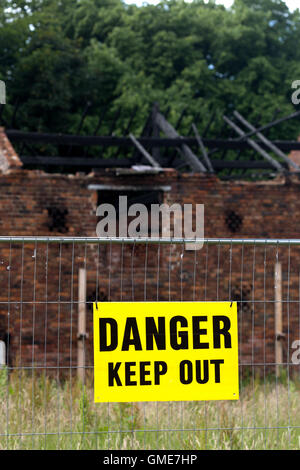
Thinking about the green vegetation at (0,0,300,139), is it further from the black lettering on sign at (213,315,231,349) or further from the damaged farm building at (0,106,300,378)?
the black lettering on sign at (213,315,231,349)

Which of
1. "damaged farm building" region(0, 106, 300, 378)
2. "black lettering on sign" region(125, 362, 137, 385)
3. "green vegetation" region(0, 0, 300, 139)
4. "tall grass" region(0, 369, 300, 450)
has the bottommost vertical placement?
"tall grass" region(0, 369, 300, 450)

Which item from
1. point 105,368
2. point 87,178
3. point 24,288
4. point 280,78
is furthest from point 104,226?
point 280,78

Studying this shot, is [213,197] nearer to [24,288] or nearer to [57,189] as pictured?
[57,189]

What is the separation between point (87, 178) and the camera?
412 inches

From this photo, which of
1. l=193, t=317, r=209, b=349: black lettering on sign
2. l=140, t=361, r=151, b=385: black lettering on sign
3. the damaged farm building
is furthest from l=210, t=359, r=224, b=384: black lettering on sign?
the damaged farm building

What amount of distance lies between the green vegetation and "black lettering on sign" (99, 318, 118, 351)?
17.5 meters

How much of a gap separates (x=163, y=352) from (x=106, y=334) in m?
0.39

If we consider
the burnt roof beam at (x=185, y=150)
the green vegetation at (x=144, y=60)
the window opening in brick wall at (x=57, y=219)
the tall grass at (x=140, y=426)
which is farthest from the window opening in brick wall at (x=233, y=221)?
the green vegetation at (x=144, y=60)

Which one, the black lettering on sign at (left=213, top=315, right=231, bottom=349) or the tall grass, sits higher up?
the black lettering on sign at (left=213, top=315, right=231, bottom=349)

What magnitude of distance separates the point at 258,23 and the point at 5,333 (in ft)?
→ 69.3

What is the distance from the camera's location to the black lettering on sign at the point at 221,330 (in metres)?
4.21

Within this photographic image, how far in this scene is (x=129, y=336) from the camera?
4.13 m

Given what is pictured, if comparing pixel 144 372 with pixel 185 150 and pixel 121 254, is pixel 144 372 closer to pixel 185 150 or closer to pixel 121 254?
pixel 121 254

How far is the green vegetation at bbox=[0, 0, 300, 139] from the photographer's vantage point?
2200 centimetres
